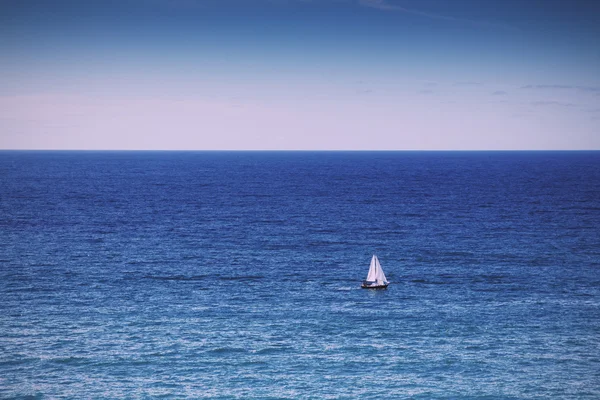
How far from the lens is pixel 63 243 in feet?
330

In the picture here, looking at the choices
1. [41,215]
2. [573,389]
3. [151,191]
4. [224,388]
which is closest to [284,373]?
[224,388]

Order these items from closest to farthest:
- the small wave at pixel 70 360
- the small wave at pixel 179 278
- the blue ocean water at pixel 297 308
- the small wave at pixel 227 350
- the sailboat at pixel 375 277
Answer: the blue ocean water at pixel 297 308 → the small wave at pixel 70 360 → the small wave at pixel 227 350 → the sailboat at pixel 375 277 → the small wave at pixel 179 278

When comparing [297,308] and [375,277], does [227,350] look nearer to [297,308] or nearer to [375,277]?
[297,308]

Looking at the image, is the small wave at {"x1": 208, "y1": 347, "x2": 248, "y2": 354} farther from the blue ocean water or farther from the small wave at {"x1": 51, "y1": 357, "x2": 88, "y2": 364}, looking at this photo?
the small wave at {"x1": 51, "y1": 357, "x2": 88, "y2": 364}

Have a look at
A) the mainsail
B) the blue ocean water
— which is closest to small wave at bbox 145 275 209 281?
the blue ocean water

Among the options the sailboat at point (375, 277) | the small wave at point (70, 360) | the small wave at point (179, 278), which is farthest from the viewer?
the small wave at point (179, 278)

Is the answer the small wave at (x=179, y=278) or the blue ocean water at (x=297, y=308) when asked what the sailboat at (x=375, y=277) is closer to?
the blue ocean water at (x=297, y=308)

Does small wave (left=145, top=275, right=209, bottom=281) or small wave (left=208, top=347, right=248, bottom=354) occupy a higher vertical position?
small wave (left=145, top=275, right=209, bottom=281)

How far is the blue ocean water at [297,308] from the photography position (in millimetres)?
50969

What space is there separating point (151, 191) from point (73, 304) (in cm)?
12352

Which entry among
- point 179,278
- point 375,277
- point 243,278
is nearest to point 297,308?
point 375,277

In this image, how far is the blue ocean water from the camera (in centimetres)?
5097

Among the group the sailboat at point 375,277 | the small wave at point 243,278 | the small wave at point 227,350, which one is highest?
the sailboat at point 375,277

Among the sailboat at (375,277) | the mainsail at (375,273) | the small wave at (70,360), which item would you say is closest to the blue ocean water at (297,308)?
the small wave at (70,360)
